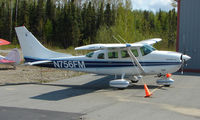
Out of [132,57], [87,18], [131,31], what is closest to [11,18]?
[87,18]

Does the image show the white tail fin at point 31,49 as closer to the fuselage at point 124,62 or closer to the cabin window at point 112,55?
the fuselage at point 124,62

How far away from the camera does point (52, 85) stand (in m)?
13.3

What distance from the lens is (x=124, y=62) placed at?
1216cm

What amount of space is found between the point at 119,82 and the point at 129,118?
4362mm

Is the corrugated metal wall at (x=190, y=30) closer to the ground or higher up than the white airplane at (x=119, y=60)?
higher up

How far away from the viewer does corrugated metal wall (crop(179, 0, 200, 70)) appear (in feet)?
58.7

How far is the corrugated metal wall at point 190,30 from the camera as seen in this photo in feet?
58.7

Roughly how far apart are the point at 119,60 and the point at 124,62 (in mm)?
255

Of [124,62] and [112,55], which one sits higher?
[112,55]

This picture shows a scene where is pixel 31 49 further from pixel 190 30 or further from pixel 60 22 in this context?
pixel 60 22

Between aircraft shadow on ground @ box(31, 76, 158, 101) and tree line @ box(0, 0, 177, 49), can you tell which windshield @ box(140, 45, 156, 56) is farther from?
tree line @ box(0, 0, 177, 49)

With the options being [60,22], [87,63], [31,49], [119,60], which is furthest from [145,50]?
[60,22]

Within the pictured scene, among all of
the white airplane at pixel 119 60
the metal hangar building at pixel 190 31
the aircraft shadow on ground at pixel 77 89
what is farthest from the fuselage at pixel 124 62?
the metal hangar building at pixel 190 31

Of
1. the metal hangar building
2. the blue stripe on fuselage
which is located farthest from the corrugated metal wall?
the blue stripe on fuselage
